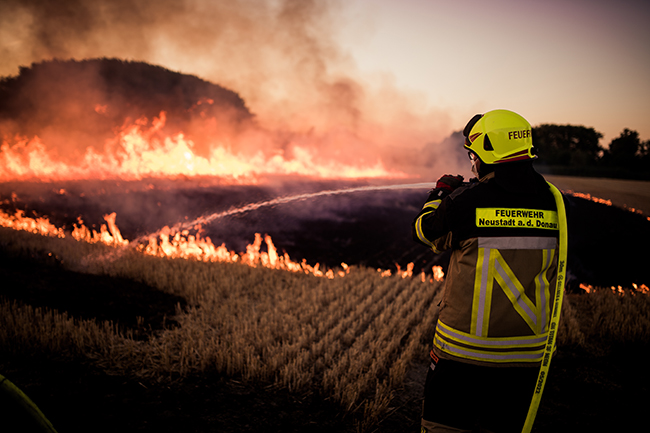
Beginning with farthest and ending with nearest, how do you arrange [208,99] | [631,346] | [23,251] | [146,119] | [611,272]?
[208,99] → [146,119] → [611,272] → [23,251] → [631,346]

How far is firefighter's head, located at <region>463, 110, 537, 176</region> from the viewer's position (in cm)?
229

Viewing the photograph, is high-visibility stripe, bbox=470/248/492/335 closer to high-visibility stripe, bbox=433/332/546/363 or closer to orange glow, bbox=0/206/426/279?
high-visibility stripe, bbox=433/332/546/363

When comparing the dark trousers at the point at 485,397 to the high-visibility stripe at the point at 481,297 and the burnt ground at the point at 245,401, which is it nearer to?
the high-visibility stripe at the point at 481,297

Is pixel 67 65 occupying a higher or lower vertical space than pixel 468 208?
higher

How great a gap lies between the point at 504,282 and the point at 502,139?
3.07 ft

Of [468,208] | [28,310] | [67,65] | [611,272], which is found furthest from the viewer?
[67,65]

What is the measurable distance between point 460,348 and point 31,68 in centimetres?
5233

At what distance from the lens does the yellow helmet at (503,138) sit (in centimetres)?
229

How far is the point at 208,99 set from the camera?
2003 inches

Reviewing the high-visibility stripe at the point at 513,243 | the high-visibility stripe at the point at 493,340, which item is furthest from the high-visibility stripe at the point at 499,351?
the high-visibility stripe at the point at 513,243

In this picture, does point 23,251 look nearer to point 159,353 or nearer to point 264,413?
point 159,353

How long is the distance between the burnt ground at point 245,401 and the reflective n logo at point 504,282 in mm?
2120

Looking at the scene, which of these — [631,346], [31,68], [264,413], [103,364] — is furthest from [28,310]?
[31,68]

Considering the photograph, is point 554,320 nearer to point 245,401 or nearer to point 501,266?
point 501,266
